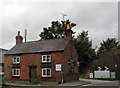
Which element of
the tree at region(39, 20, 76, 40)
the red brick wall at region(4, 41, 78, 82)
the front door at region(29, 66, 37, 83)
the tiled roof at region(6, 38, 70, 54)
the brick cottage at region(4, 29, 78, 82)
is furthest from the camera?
the tree at region(39, 20, 76, 40)

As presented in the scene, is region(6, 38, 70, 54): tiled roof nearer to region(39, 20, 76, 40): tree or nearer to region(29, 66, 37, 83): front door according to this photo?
region(29, 66, 37, 83): front door

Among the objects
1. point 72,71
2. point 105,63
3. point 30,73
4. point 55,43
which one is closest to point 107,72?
point 105,63

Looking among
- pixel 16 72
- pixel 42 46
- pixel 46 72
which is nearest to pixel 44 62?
pixel 46 72

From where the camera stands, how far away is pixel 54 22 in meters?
49.5

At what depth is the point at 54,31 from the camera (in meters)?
47.6

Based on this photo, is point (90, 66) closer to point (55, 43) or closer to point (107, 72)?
point (107, 72)

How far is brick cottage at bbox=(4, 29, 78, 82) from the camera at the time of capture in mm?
24031

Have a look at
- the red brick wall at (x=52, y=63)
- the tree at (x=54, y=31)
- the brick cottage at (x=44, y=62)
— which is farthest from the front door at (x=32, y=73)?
the tree at (x=54, y=31)

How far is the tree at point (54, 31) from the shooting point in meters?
47.6

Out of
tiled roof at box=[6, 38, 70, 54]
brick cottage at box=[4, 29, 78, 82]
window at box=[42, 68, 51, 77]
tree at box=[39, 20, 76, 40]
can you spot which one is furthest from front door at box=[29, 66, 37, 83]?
tree at box=[39, 20, 76, 40]

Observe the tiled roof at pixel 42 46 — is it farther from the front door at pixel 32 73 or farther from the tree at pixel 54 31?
the tree at pixel 54 31

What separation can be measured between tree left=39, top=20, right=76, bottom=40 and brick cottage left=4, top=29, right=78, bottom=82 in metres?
18.6

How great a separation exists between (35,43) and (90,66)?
18.1m

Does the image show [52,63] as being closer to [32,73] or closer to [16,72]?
[32,73]
